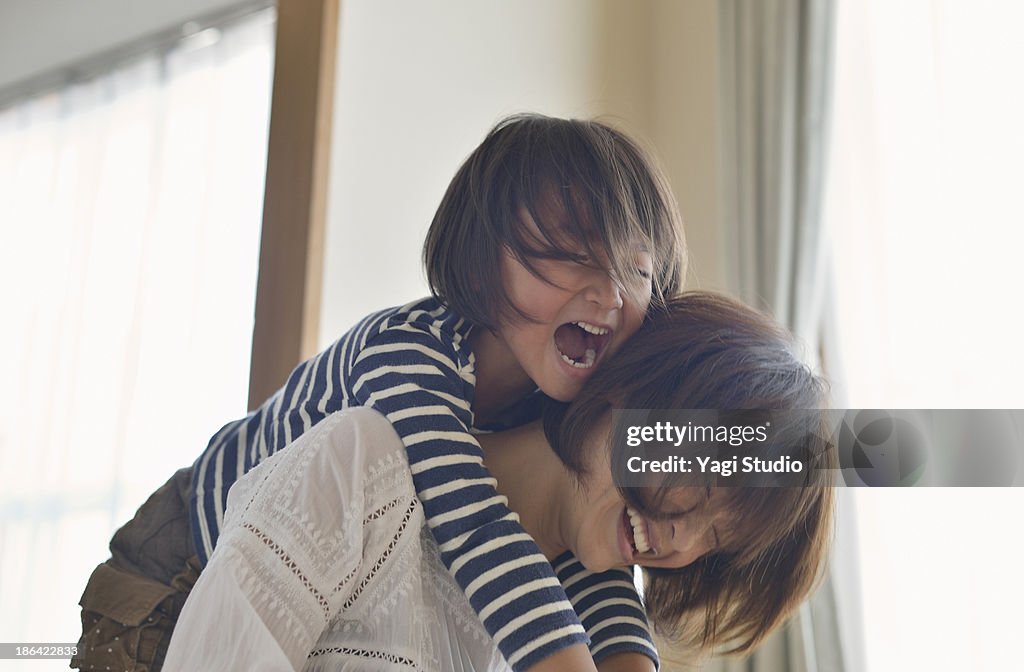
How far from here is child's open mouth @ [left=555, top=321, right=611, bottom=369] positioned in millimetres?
1049

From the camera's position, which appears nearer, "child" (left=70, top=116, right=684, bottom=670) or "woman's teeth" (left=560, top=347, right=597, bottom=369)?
"child" (left=70, top=116, right=684, bottom=670)

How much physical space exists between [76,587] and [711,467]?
826 mm

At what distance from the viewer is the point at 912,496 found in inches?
75.9

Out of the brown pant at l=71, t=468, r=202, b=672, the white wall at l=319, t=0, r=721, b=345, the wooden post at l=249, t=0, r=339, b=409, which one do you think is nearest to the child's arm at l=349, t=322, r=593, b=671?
the brown pant at l=71, t=468, r=202, b=672

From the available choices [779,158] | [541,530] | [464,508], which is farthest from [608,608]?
[779,158]

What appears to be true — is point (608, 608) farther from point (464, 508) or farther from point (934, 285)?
point (934, 285)

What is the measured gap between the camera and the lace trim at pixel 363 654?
0.89 m

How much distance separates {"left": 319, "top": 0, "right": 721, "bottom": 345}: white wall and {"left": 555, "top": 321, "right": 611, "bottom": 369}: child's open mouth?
63 centimetres

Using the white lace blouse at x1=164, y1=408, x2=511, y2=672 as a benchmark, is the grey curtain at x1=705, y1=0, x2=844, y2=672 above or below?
above

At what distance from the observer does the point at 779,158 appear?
2.26 metres

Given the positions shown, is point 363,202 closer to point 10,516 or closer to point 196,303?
point 196,303

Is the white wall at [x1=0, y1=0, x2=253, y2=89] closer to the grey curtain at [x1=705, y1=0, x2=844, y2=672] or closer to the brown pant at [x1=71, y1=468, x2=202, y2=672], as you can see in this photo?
the brown pant at [x1=71, y1=468, x2=202, y2=672]

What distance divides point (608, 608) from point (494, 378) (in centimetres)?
27

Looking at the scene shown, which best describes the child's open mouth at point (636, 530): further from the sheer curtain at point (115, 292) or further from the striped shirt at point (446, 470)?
the sheer curtain at point (115, 292)
